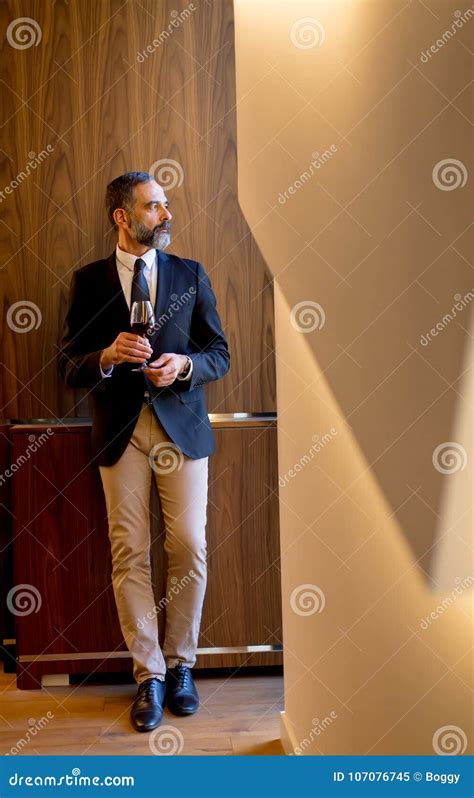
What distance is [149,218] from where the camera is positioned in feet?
9.35

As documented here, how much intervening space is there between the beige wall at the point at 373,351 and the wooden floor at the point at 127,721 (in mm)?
527

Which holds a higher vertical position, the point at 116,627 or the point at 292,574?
the point at 292,574

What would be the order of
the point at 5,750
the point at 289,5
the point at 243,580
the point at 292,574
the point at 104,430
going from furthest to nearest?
Answer: the point at 243,580 → the point at 104,430 → the point at 5,750 → the point at 292,574 → the point at 289,5

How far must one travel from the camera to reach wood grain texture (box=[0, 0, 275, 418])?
3041 millimetres

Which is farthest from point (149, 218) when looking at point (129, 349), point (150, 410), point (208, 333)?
point (150, 410)

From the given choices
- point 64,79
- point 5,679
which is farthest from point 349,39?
point 5,679

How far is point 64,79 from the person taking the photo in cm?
304

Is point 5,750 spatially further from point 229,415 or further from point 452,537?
point 452,537

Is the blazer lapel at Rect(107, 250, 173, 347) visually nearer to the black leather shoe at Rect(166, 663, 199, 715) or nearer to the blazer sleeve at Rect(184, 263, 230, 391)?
the blazer sleeve at Rect(184, 263, 230, 391)

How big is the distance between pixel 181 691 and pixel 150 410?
0.94 m

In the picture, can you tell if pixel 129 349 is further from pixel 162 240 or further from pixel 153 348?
pixel 162 240

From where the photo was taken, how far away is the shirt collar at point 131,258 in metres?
2.87

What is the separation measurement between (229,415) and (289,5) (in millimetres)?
1559

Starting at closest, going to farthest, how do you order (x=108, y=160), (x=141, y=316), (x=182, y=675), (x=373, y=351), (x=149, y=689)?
1. (x=373, y=351)
2. (x=141, y=316)
3. (x=149, y=689)
4. (x=182, y=675)
5. (x=108, y=160)
